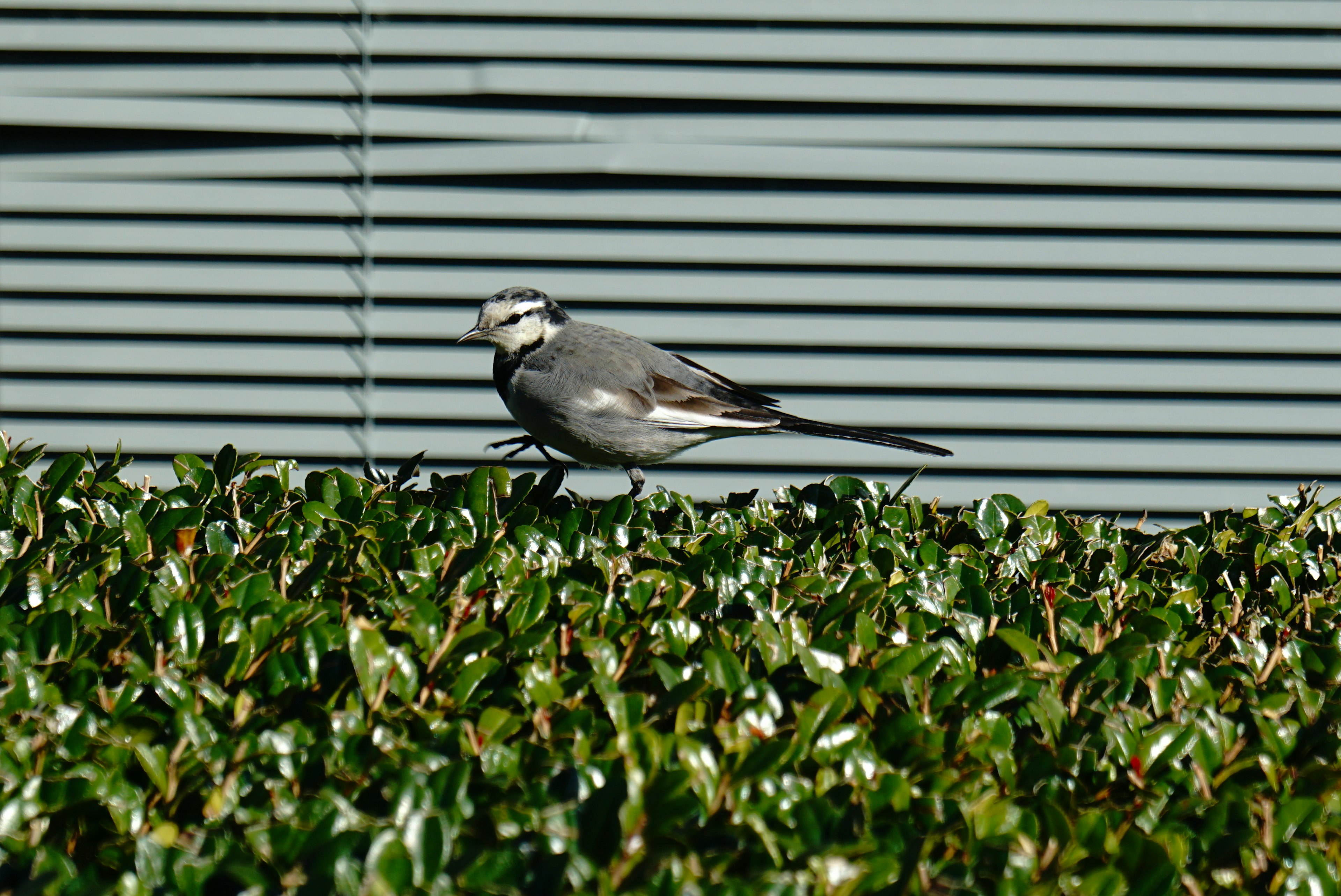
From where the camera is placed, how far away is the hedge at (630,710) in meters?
1.32

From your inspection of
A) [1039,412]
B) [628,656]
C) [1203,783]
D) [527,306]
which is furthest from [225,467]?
[1039,412]

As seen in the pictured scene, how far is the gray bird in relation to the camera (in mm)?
3957

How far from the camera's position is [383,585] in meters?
2.14

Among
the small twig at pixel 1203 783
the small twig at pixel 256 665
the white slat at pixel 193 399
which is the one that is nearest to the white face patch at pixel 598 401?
the white slat at pixel 193 399

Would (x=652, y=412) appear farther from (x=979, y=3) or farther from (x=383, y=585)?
(x=979, y=3)

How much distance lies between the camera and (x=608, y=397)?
3.99 m

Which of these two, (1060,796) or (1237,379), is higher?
(1237,379)

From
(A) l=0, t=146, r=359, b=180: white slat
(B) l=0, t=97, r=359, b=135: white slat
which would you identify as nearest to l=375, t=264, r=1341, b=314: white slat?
(A) l=0, t=146, r=359, b=180: white slat

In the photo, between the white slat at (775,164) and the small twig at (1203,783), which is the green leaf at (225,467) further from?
the white slat at (775,164)

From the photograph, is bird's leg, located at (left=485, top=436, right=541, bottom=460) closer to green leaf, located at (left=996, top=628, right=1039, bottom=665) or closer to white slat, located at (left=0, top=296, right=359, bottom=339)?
white slat, located at (left=0, top=296, right=359, bottom=339)

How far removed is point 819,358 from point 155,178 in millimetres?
3542

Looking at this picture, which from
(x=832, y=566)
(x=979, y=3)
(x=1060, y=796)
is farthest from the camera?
(x=979, y=3)

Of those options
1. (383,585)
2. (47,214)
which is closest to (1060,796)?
(383,585)

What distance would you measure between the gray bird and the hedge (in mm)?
1343
